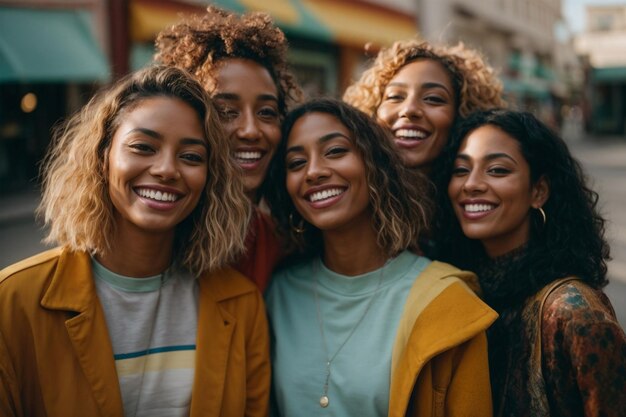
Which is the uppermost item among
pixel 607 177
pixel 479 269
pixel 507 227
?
pixel 507 227

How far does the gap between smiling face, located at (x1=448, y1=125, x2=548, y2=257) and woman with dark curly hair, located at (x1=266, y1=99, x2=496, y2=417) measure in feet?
0.76

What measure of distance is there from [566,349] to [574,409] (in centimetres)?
23

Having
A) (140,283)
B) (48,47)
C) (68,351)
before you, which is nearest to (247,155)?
(140,283)

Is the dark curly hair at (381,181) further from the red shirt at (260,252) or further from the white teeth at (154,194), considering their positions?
the white teeth at (154,194)

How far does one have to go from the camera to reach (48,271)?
91.0 inches

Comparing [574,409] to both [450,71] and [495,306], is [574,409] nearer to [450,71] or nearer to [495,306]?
[495,306]

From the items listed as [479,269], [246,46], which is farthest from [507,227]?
[246,46]

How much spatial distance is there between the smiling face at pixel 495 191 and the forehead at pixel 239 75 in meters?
1.05

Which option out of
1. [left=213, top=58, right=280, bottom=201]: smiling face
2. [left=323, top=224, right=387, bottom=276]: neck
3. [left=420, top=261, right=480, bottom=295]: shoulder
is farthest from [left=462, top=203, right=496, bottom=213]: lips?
[left=213, top=58, right=280, bottom=201]: smiling face

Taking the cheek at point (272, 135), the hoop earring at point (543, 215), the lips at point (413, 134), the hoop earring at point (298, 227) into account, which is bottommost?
the hoop earring at point (298, 227)

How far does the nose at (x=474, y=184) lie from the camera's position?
2699mm

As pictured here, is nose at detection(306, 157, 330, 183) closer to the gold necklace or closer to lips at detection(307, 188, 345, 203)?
lips at detection(307, 188, 345, 203)

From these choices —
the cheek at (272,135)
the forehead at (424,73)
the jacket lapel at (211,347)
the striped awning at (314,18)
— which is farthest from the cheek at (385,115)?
the striped awning at (314,18)

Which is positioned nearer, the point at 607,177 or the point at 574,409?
the point at 574,409
